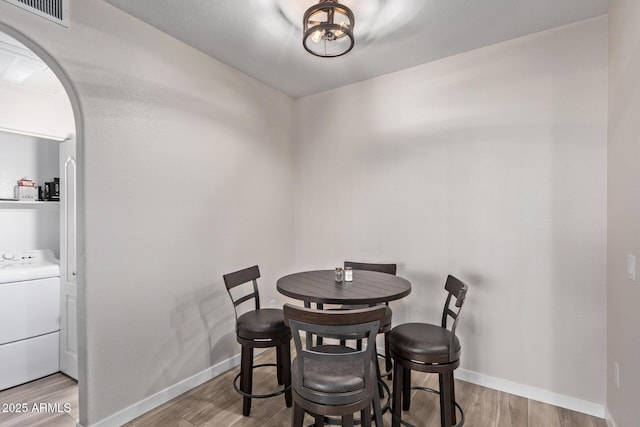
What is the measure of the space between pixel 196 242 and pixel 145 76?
135 centimetres

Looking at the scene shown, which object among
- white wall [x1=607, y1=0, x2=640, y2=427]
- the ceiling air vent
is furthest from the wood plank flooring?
the ceiling air vent

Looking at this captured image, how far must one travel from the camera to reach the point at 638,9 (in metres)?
1.68

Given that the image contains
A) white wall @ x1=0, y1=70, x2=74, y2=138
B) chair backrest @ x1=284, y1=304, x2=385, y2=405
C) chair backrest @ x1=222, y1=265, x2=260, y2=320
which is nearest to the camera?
chair backrest @ x1=284, y1=304, x2=385, y2=405

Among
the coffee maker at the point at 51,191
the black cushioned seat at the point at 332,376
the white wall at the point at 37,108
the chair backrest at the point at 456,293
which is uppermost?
the white wall at the point at 37,108

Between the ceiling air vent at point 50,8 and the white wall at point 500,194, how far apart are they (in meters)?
2.44

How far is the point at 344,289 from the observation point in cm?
216

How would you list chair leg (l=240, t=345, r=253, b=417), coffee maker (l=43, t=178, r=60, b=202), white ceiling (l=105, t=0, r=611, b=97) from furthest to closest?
1. coffee maker (l=43, t=178, r=60, b=202)
2. chair leg (l=240, t=345, r=253, b=417)
3. white ceiling (l=105, t=0, r=611, b=97)

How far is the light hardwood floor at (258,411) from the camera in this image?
224 centimetres

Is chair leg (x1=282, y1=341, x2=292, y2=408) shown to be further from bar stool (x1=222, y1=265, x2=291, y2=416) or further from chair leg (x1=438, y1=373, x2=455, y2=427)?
chair leg (x1=438, y1=373, x2=455, y2=427)

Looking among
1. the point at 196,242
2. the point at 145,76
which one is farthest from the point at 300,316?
the point at 145,76

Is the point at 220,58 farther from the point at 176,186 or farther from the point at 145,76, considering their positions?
the point at 176,186

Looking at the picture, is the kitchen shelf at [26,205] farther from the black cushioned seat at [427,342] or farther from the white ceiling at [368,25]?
the black cushioned seat at [427,342]

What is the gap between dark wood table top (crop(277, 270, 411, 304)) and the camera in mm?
1954

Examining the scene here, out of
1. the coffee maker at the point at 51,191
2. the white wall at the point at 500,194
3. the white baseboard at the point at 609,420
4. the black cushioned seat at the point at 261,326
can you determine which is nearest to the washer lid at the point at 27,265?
the coffee maker at the point at 51,191
